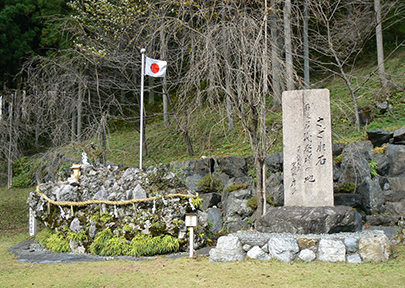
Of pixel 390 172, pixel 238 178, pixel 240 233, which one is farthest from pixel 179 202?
pixel 390 172

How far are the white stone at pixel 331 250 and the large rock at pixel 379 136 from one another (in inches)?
192

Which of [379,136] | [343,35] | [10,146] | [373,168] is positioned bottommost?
[373,168]

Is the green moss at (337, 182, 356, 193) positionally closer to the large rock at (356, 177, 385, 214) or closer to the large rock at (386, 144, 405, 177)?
the large rock at (356, 177, 385, 214)

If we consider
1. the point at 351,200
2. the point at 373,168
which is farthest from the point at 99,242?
the point at 373,168

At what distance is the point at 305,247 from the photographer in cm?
545

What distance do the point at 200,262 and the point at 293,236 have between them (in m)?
1.51

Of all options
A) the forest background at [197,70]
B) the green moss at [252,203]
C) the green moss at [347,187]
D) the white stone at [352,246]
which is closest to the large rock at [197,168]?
the forest background at [197,70]

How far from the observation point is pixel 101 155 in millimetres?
9555

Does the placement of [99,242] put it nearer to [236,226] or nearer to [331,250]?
[236,226]

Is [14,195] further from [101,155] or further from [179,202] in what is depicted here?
[179,202]

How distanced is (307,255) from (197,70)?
3.38m

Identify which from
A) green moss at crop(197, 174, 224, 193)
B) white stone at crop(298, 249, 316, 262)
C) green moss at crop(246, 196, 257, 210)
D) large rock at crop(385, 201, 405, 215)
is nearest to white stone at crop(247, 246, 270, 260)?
white stone at crop(298, 249, 316, 262)

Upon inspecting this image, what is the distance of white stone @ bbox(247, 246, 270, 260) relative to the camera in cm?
558

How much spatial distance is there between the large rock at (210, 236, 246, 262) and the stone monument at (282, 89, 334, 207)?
1.39m
